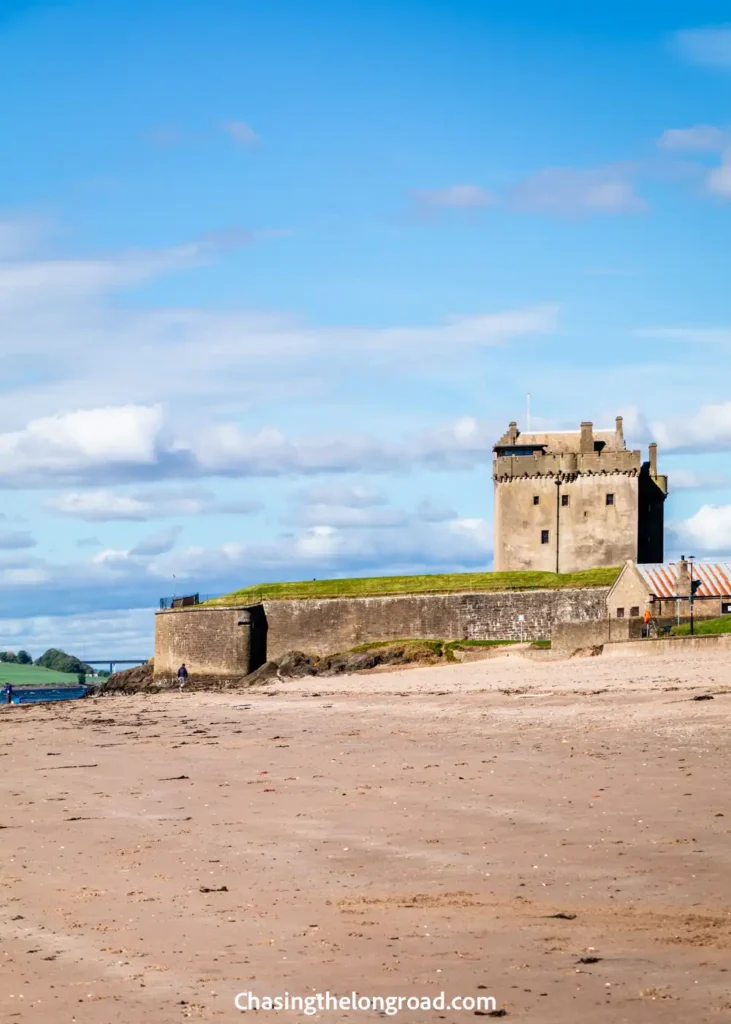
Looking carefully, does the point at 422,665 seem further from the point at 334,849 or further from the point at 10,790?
the point at 334,849

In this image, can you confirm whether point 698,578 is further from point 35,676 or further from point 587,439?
point 35,676

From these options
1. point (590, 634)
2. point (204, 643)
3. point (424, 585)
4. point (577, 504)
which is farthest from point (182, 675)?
point (590, 634)

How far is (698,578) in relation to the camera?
155 feet

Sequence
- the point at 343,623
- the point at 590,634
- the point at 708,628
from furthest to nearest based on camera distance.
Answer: the point at 343,623 < the point at 590,634 < the point at 708,628

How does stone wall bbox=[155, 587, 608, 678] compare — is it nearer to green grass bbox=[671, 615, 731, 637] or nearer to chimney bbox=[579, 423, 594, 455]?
chimney bbox=[579, 423, 594, 455]

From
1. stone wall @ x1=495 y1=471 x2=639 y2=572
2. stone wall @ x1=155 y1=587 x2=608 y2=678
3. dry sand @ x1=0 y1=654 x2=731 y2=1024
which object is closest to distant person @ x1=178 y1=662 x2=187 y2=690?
stone wall @ x1=155 y1=587 x2=608 y2=678

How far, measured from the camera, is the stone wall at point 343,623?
5153 cm

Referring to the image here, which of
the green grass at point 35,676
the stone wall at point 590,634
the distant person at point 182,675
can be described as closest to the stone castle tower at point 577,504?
the distant person at point 182,675

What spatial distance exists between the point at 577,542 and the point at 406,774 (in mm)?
43470

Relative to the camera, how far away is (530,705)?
23062 millimetres

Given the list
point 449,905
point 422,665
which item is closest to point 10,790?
point 449,905

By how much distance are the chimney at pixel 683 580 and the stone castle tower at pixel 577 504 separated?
32.4 feet

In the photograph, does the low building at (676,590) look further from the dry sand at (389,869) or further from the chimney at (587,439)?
the dry sand at (389,869)

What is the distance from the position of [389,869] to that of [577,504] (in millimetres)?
48366
